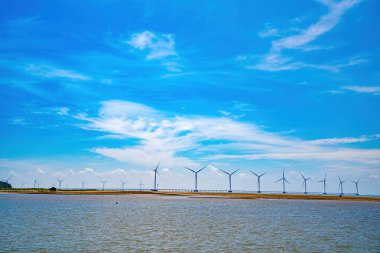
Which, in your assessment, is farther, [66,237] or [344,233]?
[344,233]

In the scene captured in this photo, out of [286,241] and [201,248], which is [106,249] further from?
[286,241]

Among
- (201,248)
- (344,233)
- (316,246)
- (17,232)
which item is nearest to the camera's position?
(201,248)

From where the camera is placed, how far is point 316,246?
3775 cm

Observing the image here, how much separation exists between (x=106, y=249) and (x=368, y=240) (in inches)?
1253

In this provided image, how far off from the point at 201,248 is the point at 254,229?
19116 mm

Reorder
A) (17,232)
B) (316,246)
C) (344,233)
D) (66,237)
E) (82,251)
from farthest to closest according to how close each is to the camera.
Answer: (344,233) < (17,232) < (66,237) < (316,246) < (82,251)

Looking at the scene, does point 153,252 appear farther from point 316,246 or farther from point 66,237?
point 316,246

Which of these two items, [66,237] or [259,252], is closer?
[259,252]

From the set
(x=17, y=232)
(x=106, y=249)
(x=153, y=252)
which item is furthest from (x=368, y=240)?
(x=17, y=232)

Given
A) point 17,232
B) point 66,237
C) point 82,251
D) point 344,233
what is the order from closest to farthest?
point 82,251, point 66,237, point 17,232, point 344,233

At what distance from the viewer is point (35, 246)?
34.2m

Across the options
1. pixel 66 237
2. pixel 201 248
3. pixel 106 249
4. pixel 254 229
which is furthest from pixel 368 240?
pixel 66 237

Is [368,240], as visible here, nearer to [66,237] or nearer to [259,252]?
[259,252]

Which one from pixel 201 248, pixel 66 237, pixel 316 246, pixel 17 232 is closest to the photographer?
pixel 201 248
